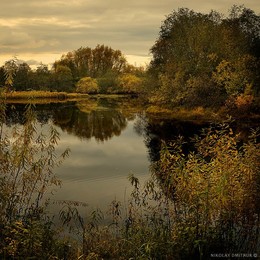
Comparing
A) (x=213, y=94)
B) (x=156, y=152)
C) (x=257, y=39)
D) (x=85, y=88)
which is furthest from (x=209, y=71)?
(x=85, y=88)

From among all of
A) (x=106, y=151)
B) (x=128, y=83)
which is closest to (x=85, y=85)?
(x=128, y=83)

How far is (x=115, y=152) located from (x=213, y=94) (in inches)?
1138

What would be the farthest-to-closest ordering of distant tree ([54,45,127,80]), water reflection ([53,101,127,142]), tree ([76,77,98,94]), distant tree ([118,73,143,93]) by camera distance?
distant tree ([54,45,127,80]), distant tree ([118,73,143,93]), tree ([76,77,98,94]), water reflection ([53,101,127,142])

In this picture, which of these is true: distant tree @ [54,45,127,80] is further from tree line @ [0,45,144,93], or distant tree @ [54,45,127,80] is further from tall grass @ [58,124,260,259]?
tall grass @ [58,124,260,259]

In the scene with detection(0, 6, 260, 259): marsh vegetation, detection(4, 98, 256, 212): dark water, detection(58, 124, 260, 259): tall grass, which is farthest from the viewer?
detection(4, 98, 256, 212): dark water

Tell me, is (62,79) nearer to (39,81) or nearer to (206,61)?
(39,81)

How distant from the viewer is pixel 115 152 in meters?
33.5

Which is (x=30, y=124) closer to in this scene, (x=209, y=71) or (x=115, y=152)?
(x=115, y=152)

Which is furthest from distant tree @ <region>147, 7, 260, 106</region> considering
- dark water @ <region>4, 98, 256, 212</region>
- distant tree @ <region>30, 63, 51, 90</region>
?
distant tree @ <region>30, 63, 51, 90</region>

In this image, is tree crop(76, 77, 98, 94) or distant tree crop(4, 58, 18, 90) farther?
tree crop(76, 77, 98, 94)

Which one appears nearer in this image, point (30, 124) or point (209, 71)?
point (30, 124)

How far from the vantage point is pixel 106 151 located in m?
33.8

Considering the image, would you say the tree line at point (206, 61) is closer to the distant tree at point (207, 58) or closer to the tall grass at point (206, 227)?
the distant tree at point (207, 58)

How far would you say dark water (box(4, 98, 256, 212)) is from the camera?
67.6 feet
